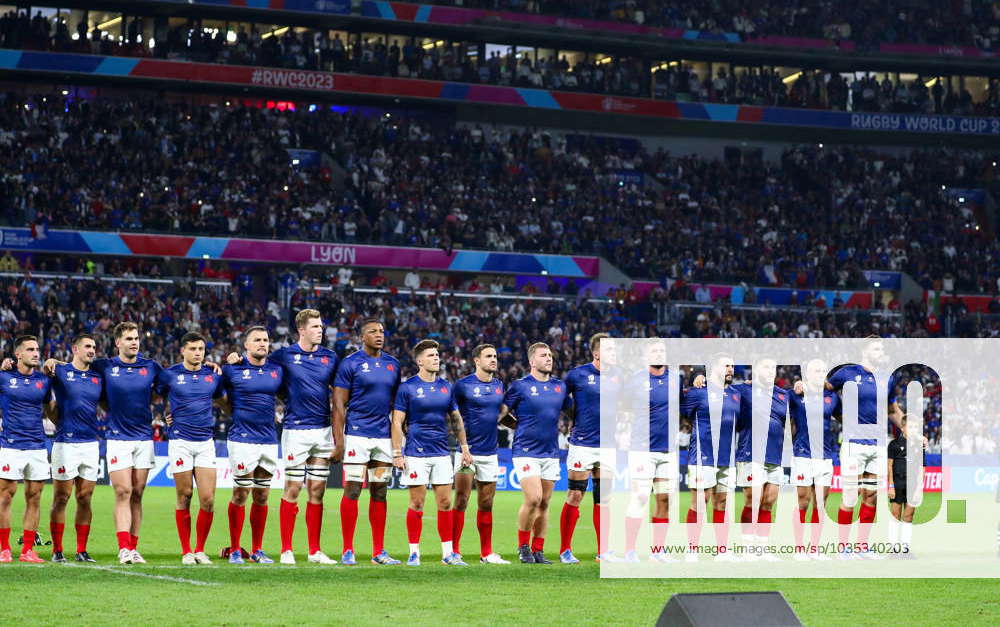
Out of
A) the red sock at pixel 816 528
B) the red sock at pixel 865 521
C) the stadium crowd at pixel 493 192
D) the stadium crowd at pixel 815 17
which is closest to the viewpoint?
the red sock at pixel 865 521

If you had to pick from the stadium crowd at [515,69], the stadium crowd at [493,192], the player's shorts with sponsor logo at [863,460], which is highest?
the stadium crowd at [515,69]

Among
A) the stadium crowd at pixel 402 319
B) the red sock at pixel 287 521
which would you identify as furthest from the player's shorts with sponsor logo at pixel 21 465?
the stadium crowd at pixel 402 319

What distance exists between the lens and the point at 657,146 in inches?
2324

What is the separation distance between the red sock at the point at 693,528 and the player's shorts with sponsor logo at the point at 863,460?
2020mm

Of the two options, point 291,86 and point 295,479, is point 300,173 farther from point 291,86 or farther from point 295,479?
point 295,479

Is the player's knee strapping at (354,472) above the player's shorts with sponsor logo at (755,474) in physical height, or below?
above

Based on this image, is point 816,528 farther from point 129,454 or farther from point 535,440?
point 129,454

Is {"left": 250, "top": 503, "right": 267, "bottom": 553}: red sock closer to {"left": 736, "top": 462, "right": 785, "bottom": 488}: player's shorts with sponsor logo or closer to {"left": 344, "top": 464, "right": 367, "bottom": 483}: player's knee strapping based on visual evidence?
{"left": 344, "top": 464, "right": 367, "bottom": 483}: player's knee strapping

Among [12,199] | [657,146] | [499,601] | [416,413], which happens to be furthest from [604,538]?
[657,146]

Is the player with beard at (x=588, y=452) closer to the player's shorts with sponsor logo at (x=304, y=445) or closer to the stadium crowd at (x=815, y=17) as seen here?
the player's shorts with sponsor logo at (x=304, y=445)

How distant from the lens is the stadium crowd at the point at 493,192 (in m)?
44.9

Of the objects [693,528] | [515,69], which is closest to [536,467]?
[693,528]

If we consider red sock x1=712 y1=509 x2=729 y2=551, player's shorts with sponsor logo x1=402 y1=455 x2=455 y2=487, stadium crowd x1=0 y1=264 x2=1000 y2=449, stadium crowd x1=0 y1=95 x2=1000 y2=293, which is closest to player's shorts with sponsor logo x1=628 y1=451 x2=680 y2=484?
red sock x1=712 y1=509 x2=729 y2=551

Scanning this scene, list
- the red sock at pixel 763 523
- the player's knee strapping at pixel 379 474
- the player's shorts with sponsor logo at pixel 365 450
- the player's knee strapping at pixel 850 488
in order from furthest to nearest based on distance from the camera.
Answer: the player's knee strapping at pixel 850 488 → the red sock at pixel 763 523 → the player's knee strapping at pixel 379 474 → the player's shorts with sponsor logo at pixel 365 450
